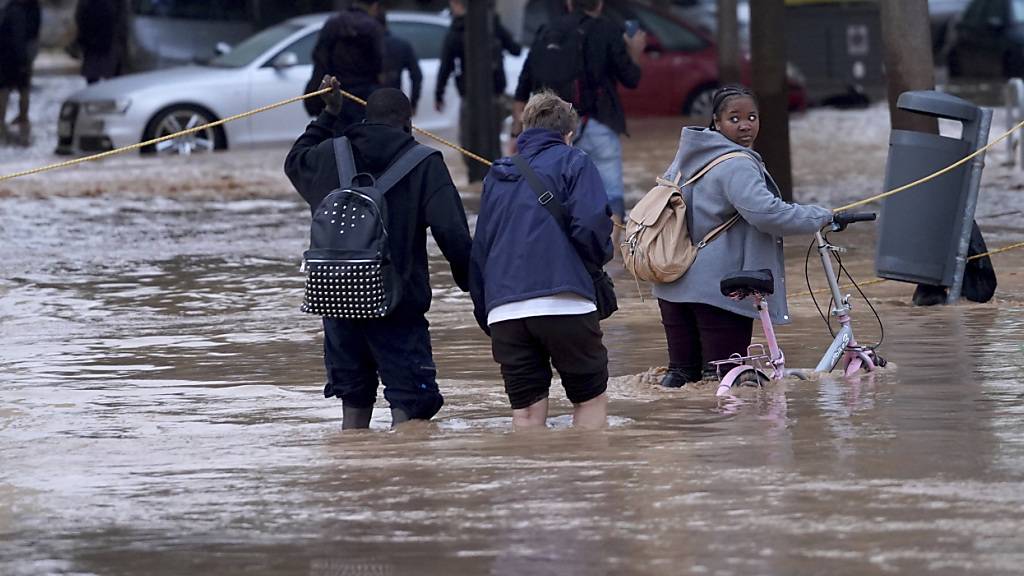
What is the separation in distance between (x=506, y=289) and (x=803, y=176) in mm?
11498

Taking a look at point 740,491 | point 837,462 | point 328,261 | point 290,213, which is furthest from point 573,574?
point 290,213

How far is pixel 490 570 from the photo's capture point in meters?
5.54

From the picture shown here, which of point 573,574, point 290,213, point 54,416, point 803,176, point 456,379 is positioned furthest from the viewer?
point 803,176

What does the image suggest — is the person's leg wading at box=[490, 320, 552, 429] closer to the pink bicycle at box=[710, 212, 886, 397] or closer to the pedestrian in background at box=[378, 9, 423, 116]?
the pink bicycle at box=[710, 212, 886, 397]

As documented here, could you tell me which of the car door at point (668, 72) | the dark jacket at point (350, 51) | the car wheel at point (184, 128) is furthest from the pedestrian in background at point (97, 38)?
the dark jacket at point (350, 51)

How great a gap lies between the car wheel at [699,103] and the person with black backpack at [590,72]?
12821mm

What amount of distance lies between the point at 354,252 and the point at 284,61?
14.2m

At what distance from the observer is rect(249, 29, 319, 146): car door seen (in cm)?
2088

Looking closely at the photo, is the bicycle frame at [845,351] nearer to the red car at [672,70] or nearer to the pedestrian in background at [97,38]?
the red car at [672,70]

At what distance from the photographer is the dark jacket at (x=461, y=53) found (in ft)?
58.6

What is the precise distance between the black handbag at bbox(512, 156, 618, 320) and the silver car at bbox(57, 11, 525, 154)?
44.0ft

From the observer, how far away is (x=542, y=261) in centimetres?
712

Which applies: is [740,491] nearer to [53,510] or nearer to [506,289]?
[506,289]

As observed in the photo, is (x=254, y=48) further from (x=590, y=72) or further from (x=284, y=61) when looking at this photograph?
(x=590, y=72)
